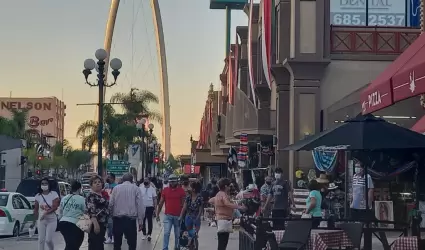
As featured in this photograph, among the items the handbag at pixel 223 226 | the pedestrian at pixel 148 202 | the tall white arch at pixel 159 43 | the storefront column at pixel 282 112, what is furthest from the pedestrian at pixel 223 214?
the tall white arch at pixel 159 43

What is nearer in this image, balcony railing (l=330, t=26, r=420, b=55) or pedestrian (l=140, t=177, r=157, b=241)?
pedestrian (l=140, t=177, r=157, b=241)

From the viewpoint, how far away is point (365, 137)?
11.1 meters

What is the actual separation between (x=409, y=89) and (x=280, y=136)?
21.2 m

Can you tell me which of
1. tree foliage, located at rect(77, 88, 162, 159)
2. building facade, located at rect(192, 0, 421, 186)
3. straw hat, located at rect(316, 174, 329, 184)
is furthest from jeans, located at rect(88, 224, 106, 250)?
tree foliage, located at rect(77, 88, 162, 159)

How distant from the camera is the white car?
2392cm

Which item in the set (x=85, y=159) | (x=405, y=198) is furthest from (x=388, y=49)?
(x=85, y=159)

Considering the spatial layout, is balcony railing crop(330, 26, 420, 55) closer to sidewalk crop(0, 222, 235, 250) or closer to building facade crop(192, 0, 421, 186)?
building facade crop(192, 0, 421, 186)

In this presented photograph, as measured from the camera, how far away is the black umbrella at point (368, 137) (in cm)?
1096

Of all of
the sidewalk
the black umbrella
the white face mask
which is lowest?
the sidewalk

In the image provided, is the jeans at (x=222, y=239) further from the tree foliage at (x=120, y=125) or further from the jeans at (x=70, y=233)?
the tree foliage at (x=120, y=125)

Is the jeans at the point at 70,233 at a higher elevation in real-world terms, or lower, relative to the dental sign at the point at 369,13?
lower

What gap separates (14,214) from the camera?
24.5 metres

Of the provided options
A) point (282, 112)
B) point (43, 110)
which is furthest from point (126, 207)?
point (43, 110)

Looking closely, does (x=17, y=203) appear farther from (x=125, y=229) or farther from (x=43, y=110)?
(x=43, y=110)
